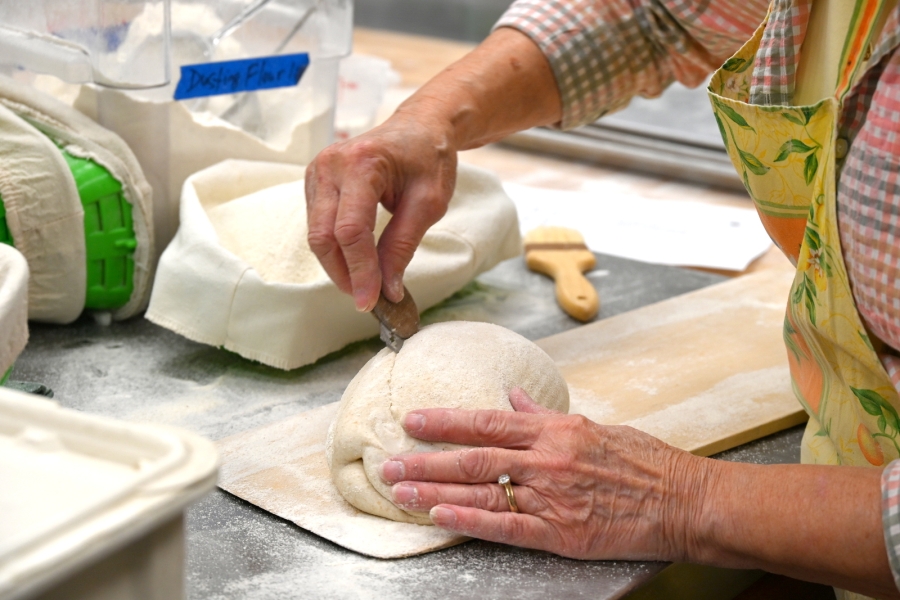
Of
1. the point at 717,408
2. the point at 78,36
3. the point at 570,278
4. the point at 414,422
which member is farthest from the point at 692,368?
the point at 78,36

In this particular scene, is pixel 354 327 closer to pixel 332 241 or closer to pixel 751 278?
pixel 332 241

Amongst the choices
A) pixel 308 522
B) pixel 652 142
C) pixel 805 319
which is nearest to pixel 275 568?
pixel 308 522

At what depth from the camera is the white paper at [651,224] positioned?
6.34ft

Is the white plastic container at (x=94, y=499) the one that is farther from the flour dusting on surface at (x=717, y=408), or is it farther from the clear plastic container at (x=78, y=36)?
the clear plastic container at (x=78, y=36)

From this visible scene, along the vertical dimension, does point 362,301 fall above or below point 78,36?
below

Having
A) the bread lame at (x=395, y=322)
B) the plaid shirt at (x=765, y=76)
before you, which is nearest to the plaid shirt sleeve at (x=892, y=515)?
the plaid shirt at (x=765, y=76)

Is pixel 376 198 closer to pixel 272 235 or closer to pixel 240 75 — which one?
pixel 272 235

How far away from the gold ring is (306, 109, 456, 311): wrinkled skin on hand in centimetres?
31

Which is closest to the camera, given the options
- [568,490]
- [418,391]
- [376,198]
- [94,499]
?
[94,499]

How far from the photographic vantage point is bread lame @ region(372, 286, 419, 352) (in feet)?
3.80

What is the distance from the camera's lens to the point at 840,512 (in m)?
0.83

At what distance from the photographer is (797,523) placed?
0.84m

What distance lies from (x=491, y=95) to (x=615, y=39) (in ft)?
0.81

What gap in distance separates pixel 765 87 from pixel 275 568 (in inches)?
29.2
